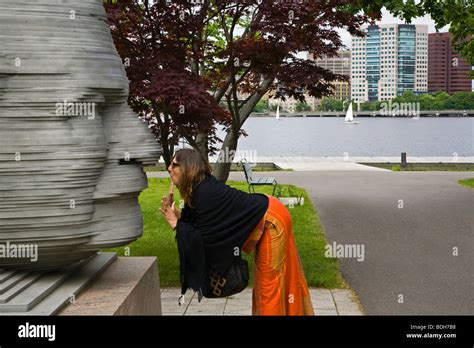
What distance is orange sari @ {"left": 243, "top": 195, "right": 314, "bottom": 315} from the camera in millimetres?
4852

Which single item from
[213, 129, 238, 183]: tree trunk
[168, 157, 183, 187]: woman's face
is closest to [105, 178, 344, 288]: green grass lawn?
[213, 129, 238, 183]: tree trunk

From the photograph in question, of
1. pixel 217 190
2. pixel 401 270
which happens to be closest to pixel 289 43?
pixel 401 270

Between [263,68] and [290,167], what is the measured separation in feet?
58.7

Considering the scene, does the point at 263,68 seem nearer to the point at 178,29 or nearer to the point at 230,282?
the point at 178,29

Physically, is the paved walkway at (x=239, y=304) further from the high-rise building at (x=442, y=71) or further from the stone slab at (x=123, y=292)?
the high-rise building at (x=442, y=71)

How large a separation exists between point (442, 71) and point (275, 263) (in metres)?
133

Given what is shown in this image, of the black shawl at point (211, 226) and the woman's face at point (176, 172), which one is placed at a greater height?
the woman's face at point (176, 172)

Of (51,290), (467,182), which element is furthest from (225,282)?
(467,182)

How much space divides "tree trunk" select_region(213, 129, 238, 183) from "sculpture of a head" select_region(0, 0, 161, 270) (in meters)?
6.20

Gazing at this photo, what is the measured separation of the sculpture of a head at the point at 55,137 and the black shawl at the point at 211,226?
861 mm

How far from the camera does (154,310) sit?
6535 millimetres

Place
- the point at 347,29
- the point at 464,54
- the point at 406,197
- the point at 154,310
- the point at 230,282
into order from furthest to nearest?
the point at 464,54, the point at 406,197, the point at 347,29, the point at 154,310, the point at 230,282

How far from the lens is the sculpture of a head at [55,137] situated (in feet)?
16.6

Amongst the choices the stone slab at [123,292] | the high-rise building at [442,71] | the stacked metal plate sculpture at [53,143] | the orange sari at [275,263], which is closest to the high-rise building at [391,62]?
the high-rise building at [442,71]
